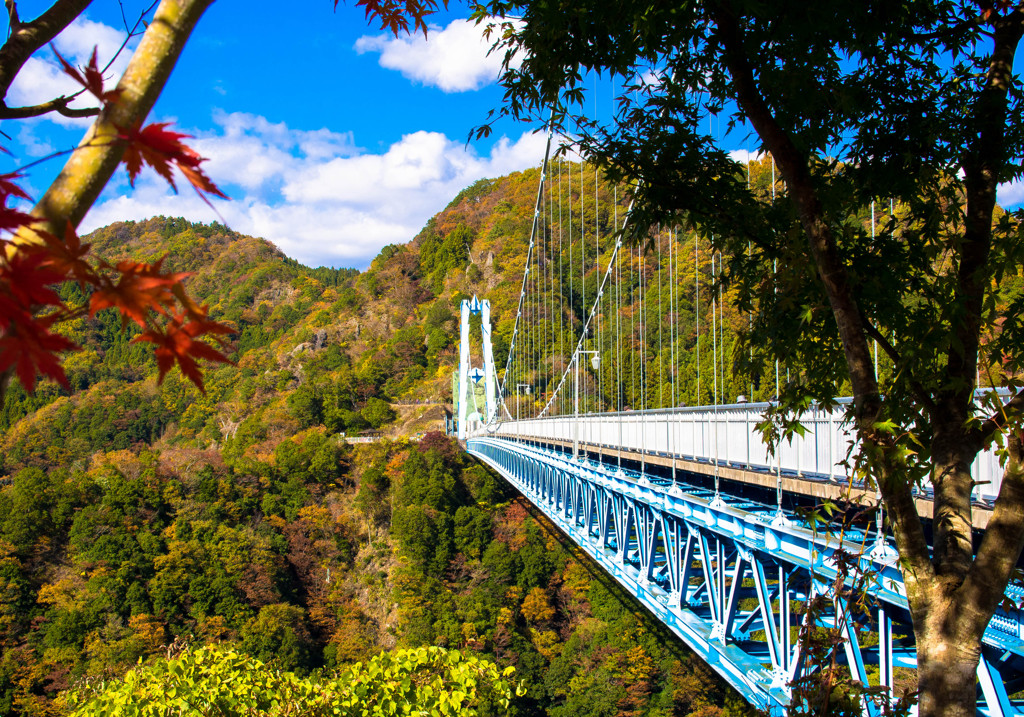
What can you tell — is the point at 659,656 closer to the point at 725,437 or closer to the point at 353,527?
the point at 353,527

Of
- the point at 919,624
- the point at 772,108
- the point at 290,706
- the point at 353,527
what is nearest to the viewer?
the point at 919,624

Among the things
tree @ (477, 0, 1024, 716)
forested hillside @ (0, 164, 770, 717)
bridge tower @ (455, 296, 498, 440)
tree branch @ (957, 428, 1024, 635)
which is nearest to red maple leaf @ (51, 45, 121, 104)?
tree @ (477, 0, 1024, 716)

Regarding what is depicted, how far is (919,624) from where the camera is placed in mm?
1613

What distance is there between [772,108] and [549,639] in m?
21.7

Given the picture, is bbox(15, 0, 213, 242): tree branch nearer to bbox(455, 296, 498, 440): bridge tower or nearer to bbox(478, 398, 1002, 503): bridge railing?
bbox(478, 398, 1002, 503): bridge railing

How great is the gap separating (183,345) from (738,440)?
6362 mm

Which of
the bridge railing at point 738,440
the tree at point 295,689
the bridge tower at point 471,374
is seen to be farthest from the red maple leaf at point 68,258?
the bridge tower at point 471,374

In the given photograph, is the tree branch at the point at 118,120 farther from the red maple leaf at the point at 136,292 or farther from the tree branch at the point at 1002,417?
the tree branch at the point at 1002,417

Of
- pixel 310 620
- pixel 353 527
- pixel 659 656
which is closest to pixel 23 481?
pixel 310 620

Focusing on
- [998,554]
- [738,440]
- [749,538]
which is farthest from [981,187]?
[738,440]

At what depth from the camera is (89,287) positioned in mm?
724

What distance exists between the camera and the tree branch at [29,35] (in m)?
0.88

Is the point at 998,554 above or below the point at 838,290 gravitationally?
below

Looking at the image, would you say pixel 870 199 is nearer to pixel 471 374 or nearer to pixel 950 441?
pixel 950 441
